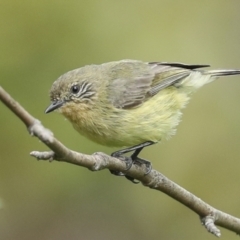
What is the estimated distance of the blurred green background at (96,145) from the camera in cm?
819

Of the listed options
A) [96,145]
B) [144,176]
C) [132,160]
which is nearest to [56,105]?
[132,160]

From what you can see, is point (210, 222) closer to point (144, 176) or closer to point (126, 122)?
point (144, 176)

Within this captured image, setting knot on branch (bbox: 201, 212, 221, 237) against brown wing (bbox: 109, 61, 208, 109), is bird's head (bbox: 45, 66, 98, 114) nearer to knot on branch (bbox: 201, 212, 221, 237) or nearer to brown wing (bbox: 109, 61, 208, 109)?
brown wing (bbox: 109, 61, 208, 109)

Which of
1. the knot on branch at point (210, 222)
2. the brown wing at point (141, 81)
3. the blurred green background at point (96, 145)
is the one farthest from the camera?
the blurred green background at point (96, 145)

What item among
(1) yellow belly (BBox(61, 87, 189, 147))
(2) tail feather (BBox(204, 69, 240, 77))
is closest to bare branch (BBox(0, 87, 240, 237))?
(1) yellow belly (BBox(61, 87, 189, 147))

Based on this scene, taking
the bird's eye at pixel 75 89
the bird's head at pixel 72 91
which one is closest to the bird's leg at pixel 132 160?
the bird's head at pixel 72 91

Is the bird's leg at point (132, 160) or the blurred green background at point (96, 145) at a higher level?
the blurred green background at point (96, 145)

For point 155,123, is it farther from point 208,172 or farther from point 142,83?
point 208,172

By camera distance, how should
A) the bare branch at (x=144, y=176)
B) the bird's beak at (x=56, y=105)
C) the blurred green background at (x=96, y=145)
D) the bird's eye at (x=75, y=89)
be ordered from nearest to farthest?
the bare branch at (x=144, y=176) → the bird's beak at (x=56, y=105) → the bird's eye at (x=75, y=89) → the blurred green background at (x=96, y=145)

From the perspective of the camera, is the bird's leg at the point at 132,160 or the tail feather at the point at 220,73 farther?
the tail feather at the point at 220,73

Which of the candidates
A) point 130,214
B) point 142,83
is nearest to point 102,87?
point 142,83

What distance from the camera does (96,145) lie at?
820cm

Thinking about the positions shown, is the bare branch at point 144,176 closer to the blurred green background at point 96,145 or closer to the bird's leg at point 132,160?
the bird's leg at point 132,160

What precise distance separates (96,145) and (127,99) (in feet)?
9.22
